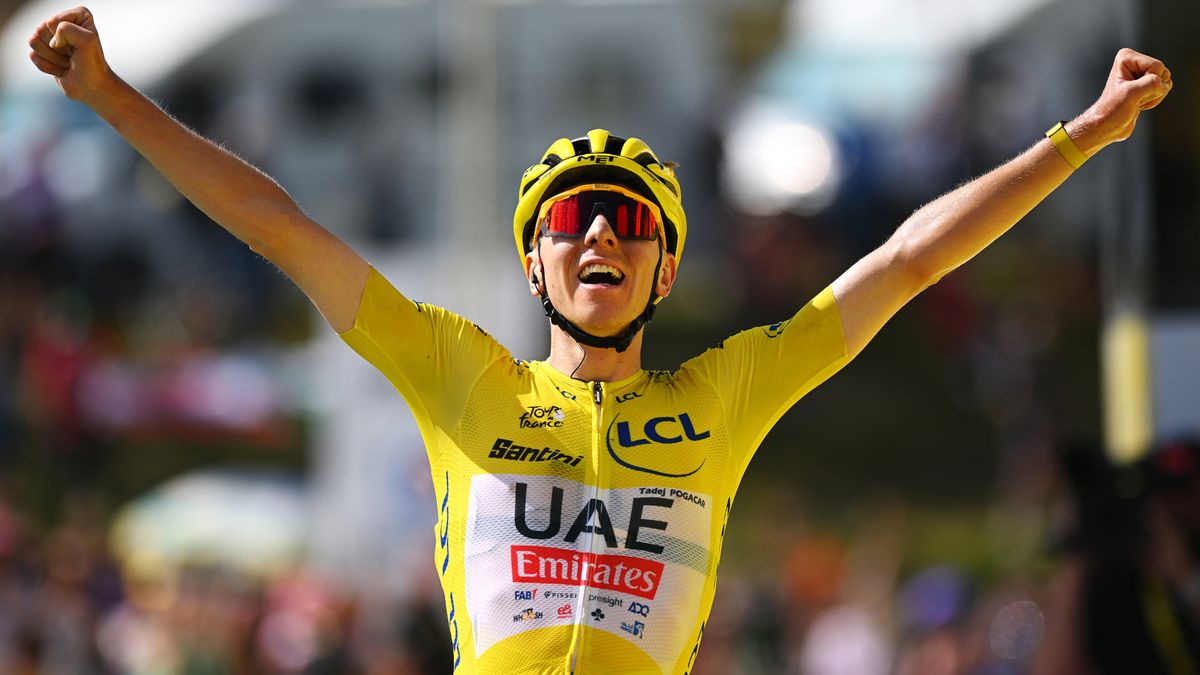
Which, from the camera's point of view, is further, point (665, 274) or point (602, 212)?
point (665, 274)

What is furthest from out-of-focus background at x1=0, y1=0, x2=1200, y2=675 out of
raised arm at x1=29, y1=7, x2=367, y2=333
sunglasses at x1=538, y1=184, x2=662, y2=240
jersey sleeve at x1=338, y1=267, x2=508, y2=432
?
raised arm at x1=29, y1=7, x2=367, y2=333

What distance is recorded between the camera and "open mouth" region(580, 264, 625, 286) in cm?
471

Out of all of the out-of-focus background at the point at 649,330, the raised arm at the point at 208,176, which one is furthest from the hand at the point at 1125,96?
the out-of-focus background at the point at 649,330

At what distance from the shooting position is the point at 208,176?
464cm

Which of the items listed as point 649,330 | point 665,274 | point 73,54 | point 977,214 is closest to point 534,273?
point 665,274

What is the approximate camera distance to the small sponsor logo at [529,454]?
4.66m

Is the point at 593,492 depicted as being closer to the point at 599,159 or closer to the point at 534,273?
the point at 534,273

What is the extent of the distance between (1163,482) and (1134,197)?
1.15m

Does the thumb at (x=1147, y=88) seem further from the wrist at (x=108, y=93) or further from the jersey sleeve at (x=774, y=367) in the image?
the wrist at (x=108, y=93)

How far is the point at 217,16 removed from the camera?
2041 centimetres

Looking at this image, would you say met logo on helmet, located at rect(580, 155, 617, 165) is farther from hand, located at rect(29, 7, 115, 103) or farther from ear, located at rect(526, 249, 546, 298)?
hand, located at rect(29, 7, 115, 103)

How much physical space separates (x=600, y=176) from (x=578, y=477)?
796mm

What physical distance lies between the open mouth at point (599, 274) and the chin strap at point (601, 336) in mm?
138

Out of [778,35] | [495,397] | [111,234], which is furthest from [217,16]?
[495,397]
